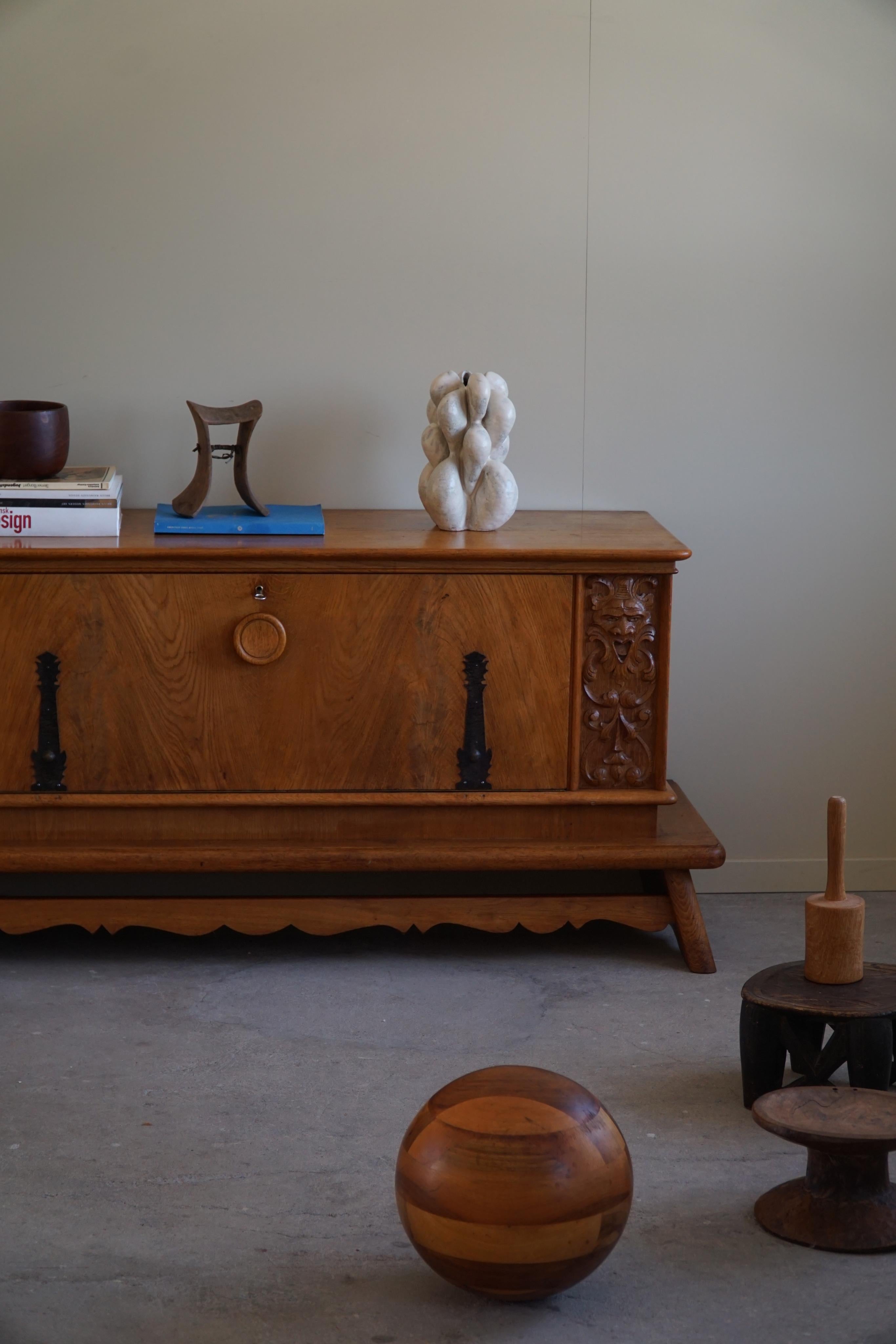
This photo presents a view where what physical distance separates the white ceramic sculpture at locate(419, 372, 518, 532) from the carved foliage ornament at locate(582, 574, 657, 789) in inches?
11.7

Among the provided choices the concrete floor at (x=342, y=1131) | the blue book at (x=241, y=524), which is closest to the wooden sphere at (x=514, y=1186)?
the concrete floor at (x=342, y=1131)

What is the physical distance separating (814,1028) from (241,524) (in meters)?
1.53

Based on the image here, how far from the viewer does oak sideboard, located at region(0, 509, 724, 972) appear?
2.83 metres

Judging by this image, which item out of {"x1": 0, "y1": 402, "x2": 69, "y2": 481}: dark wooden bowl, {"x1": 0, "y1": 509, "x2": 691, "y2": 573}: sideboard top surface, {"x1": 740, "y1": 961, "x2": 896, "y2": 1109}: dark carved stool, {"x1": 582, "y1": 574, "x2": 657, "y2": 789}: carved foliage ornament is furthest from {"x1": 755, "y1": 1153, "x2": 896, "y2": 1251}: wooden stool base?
{"x1": 0, "y1": 402, "x2": 69, "y2": 481}: dark wooden bowl

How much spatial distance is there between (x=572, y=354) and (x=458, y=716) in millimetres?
Answer: 959

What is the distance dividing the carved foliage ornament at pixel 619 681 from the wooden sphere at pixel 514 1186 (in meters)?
1.23

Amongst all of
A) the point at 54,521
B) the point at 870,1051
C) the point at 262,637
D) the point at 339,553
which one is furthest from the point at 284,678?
the point at 870,1051

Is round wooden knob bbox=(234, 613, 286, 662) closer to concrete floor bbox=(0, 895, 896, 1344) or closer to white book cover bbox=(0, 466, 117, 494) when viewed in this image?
white book cover bbox=(0, 466, 117, 494)

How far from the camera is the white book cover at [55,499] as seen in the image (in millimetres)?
2879

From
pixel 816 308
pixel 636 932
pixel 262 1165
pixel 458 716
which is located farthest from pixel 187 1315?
pixel 816 308

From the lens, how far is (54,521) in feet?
9.48

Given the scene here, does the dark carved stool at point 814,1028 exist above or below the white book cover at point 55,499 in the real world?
below

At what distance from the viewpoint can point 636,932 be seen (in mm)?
3209

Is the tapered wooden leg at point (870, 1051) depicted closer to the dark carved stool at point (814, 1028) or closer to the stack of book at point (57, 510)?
the dark carved stool at point (814, 1028)
